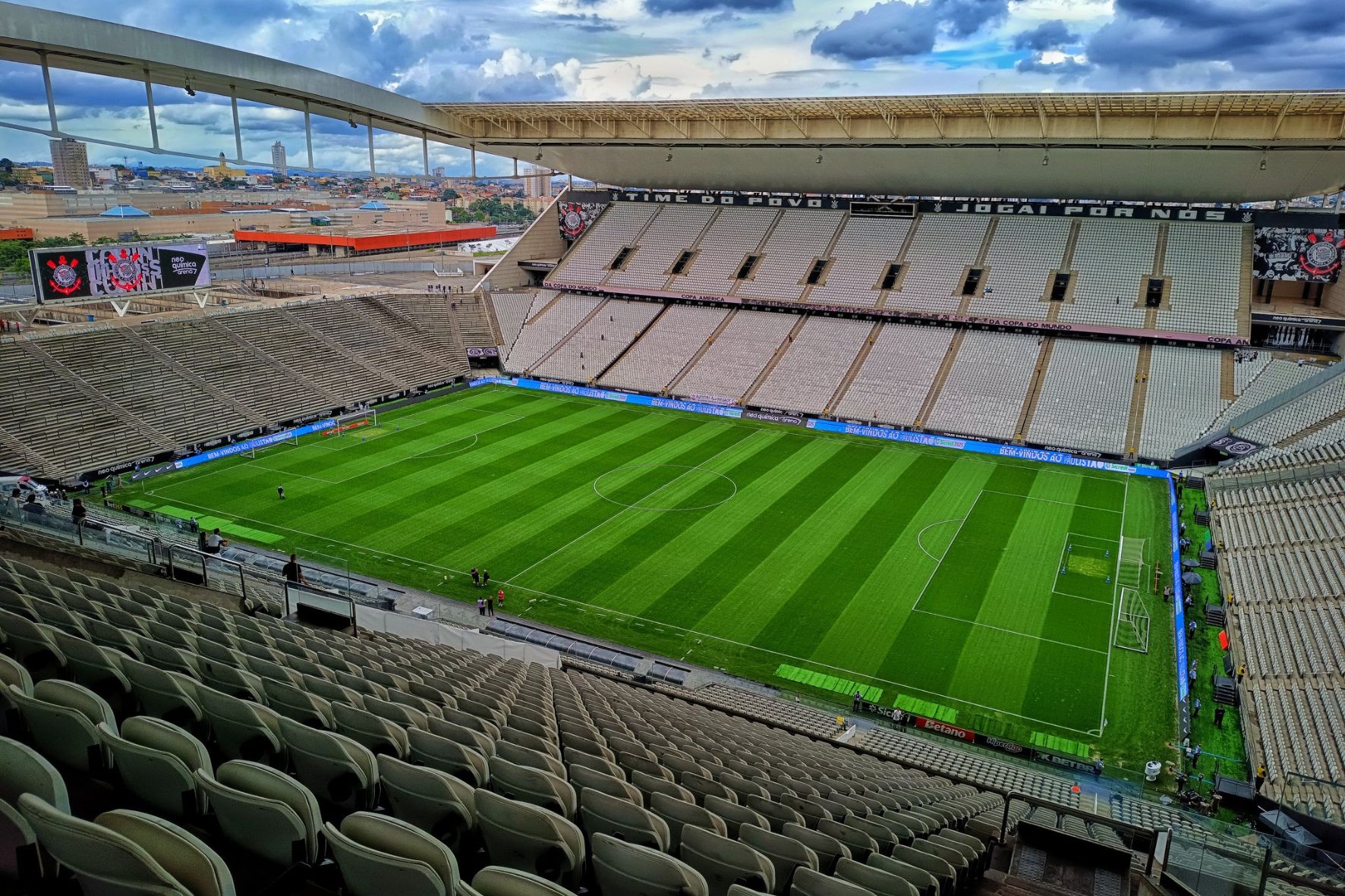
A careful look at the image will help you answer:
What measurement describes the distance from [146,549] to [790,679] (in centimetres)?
1425

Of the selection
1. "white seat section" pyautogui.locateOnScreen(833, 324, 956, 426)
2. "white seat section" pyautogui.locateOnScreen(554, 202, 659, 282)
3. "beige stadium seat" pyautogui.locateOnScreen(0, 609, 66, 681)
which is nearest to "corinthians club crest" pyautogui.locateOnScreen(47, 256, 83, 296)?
"white seat section" pyautogui.locateOnScreen(554, 202, 659, 282)

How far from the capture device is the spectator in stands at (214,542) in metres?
24.3

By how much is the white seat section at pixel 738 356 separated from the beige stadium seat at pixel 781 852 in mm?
40844

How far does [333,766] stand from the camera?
5027 mm

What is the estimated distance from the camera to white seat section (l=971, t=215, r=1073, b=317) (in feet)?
157

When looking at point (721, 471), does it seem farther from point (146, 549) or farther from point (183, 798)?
point (183, 798)

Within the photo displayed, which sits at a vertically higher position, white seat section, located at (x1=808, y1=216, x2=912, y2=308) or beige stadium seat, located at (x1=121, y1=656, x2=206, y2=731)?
white seat section, located at (x1=808, y1=216, x2=912, y2=308)

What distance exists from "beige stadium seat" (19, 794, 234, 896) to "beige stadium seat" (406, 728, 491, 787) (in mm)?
2615

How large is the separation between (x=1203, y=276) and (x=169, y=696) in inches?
2019

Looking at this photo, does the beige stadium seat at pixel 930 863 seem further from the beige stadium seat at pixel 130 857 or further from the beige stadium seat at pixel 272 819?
the beige stadium seat at pixel 130 857

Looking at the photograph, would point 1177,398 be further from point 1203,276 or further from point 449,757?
point 449,757

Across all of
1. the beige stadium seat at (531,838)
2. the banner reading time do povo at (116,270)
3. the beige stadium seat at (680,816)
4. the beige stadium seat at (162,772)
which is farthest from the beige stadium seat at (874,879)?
the banner reading time do povo at (116,270)

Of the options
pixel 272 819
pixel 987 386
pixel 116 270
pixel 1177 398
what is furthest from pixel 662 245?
pixel 272 819

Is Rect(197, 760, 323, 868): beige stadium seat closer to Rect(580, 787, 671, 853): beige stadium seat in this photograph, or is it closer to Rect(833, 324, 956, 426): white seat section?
Rect(580, 787, 671, 853): beige stadium seat
